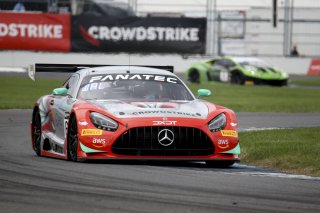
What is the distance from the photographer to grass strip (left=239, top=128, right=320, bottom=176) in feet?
39.6

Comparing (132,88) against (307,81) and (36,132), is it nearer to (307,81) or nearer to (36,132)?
(36,132)

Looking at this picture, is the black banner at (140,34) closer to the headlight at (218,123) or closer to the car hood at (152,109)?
the car hood at (152,109)

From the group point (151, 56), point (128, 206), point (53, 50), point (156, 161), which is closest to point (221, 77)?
point (151, 56)

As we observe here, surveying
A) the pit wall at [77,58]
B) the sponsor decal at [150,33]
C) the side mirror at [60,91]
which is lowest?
the pit wall at [77,58]

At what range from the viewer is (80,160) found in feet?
39.3

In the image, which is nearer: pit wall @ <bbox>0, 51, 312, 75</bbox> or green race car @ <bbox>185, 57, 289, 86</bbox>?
green race car @ <bbox>185, 57, 289, 86</bbox>

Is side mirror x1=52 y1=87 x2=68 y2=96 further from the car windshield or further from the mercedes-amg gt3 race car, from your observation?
the car windshield

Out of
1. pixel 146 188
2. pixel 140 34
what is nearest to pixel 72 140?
pixel 146 188

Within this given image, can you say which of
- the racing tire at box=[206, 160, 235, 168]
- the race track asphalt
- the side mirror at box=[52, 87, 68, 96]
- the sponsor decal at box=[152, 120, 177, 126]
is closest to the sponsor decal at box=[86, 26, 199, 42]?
the side mirror at box=[52, 87, 68, 96]

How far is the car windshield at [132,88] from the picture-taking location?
13.0 m

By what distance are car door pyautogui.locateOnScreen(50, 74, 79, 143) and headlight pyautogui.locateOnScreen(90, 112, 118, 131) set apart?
82 centimetres

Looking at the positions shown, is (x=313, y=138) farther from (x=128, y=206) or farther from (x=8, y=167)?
(x=128, y=206)

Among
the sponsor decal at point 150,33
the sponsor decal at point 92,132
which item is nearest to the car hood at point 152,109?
the sponsor decal at point 92,132

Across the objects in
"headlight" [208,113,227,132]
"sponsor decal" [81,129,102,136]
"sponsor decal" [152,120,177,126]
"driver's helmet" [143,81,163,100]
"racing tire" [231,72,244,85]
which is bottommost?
"racing tire" [231,72,244,85]
